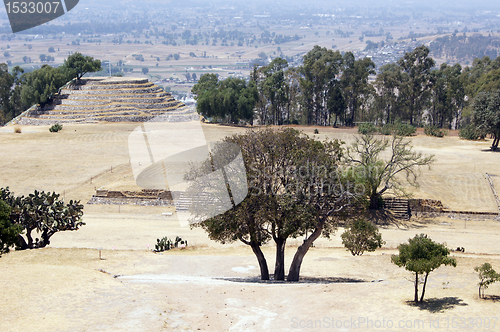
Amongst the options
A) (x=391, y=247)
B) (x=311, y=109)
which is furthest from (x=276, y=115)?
(x=391, y=247)

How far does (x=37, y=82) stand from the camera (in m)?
81.8

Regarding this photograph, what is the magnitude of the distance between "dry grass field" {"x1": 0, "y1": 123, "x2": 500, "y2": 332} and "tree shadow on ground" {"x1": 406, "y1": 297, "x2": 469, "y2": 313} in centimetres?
5

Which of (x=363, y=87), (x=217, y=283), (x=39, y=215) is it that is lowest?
(x=363, y=87)

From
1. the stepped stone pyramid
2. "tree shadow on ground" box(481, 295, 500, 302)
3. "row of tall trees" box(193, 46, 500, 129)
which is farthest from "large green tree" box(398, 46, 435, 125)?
"tree shadow on ground" box(481, 295, 500, 302)

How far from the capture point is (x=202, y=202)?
20469 mm

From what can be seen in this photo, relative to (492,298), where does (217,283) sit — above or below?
below

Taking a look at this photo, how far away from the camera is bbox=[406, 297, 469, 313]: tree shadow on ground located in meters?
14.9

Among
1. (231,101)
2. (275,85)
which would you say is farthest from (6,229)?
(275,85)

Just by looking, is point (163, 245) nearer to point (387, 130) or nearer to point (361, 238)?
point (361, 238)

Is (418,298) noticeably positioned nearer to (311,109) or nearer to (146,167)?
(146,167)

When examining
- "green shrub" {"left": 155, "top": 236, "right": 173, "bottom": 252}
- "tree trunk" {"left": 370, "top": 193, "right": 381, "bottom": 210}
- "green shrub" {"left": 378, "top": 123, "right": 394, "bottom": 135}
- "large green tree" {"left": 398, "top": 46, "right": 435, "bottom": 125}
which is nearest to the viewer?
"green shrub" {"left": 155, "top": 236, "right": 173, "bottom": 252}

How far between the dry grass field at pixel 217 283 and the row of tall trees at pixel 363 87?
4381cm

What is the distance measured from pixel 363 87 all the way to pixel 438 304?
2778 inches

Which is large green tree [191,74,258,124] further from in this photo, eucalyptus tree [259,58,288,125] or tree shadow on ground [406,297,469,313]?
tree shadow on ground [406,297,469,313]
